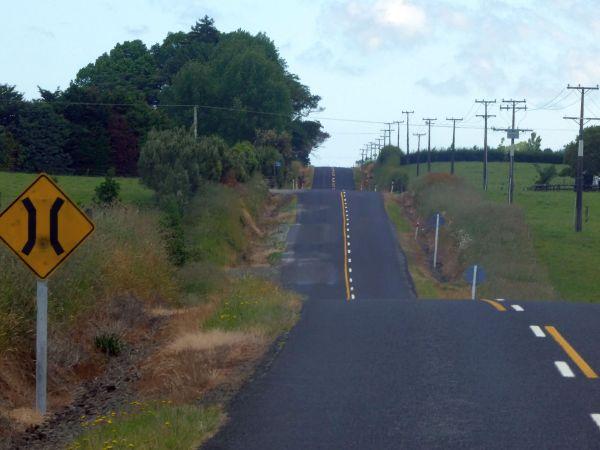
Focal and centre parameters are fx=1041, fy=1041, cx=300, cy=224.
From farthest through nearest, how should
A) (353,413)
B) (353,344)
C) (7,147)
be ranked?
(7,147) < (353,344) < (353,413)

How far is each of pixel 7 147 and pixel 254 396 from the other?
261ft

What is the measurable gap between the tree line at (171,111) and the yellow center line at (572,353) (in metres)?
49.0

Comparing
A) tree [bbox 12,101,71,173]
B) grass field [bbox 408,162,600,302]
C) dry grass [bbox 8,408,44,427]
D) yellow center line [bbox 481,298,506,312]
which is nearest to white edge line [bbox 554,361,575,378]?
yellow center line [bbox 481,298,506,312]

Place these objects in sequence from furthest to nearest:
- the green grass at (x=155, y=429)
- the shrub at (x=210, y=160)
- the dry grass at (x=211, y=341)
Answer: the shrub at (x=210, y=160), the dry grass at (x=211, y=341), the green grass at (x=155, y=429)

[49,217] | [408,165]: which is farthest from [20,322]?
[408,165]

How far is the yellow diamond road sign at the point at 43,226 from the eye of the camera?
39.9ft

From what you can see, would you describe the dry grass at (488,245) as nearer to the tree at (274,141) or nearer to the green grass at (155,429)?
the tree at (274,141)

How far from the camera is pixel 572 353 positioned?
47.5ft

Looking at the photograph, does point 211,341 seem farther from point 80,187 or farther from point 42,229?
point 80,187

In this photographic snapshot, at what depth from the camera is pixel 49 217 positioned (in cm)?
1236

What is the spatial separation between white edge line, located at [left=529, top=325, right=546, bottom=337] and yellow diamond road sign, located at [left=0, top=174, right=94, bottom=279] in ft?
24.2

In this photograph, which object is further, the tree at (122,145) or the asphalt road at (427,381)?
the tree at (122,145)

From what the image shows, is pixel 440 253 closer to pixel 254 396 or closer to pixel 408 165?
pixel 254 396

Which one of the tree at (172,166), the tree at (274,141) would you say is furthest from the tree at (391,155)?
the tree at (172,166)
